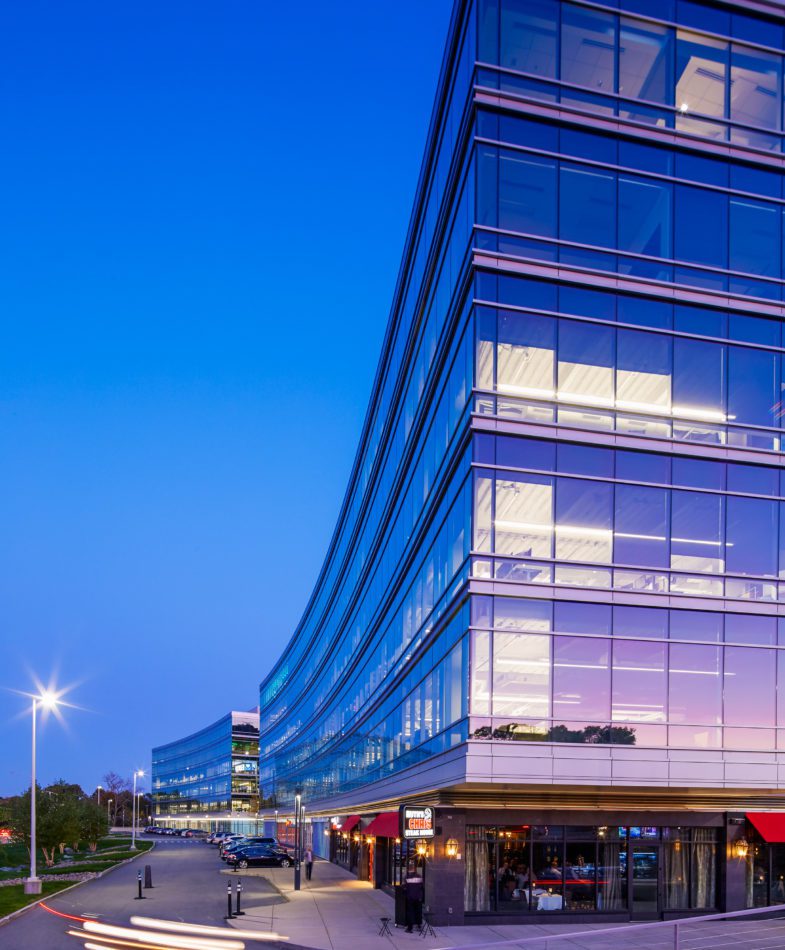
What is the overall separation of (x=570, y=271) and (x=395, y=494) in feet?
59.6

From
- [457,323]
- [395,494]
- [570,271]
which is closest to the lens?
[570,271]

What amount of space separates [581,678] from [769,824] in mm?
7702

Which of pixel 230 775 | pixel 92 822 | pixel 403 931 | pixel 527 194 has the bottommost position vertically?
pixel 230 775

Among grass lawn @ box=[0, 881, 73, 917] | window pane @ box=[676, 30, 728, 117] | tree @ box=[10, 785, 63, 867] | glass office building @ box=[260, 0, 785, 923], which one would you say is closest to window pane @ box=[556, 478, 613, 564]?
glass office building @ box=[260, 0, 785, 923]

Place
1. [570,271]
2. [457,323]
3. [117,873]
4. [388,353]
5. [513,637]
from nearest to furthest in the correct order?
[513,637], [570,271], [457,323], [388,353], [117,873]

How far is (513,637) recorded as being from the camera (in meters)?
23.6

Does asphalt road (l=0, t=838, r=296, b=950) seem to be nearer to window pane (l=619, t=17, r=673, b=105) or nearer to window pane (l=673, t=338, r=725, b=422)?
window pane (l=673, t=338, r=725, b=422)

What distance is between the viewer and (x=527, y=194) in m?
25.2

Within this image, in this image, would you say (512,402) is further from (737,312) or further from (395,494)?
(395,494)

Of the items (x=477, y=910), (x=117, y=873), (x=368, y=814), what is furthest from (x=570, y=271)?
(x=117, y=873)

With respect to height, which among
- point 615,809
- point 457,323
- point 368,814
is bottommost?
point 368,814

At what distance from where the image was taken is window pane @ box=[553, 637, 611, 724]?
23.4m

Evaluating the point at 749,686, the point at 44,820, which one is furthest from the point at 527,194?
the point at 44,820

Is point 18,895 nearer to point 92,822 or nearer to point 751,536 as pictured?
point 751,536
